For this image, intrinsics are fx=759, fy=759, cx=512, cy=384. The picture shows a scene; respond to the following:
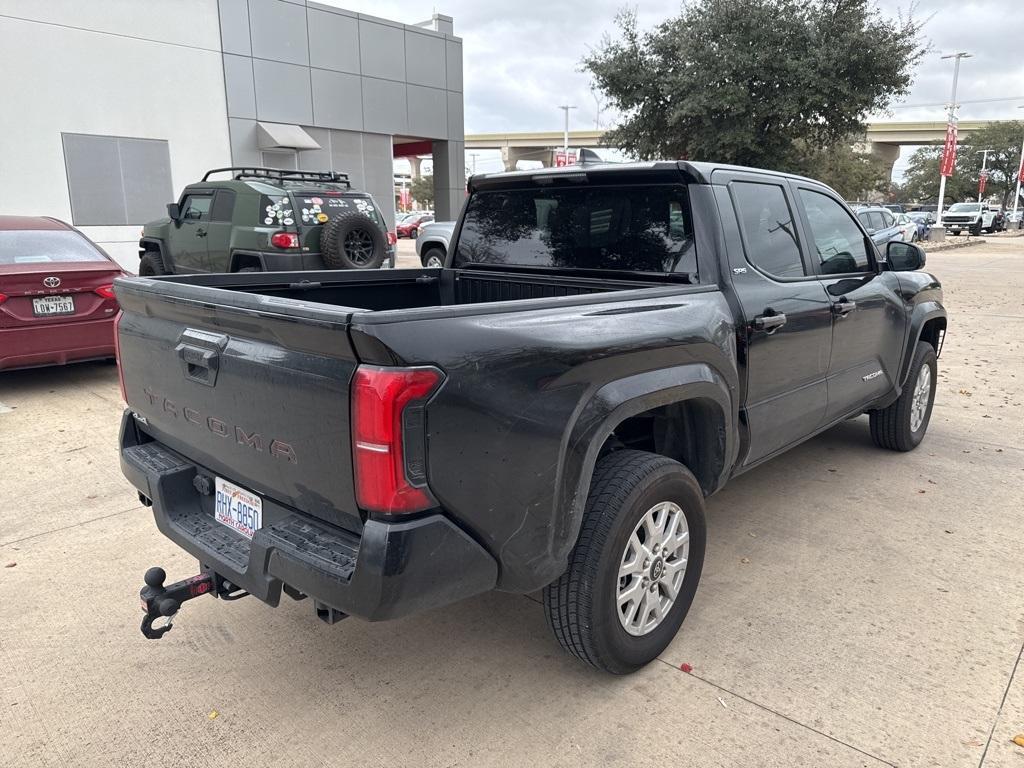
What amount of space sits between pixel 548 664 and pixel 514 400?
1276 millimetres

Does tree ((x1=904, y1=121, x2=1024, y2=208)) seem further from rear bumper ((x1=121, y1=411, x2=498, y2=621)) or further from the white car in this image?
rear bumper ((x1=121, y1=411, x2=498, y2=621))

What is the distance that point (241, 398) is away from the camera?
2.38 metres

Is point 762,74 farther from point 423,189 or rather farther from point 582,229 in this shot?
point 423,189

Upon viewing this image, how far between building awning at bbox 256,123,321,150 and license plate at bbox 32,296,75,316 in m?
12.4

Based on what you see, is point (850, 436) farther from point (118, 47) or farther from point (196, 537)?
point (118, 47)

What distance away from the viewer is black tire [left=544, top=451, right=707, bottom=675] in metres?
2.56

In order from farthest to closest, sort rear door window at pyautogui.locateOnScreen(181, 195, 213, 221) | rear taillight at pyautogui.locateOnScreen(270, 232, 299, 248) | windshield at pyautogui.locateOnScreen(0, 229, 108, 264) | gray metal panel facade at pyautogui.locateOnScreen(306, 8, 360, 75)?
gray metal panel facade at pyautogui.locateOnScreen(306, 8, 360, 75)
rear door window at pyautogui.locateOnScreen(181, 195, 213, 221)
rear taillight at pyautogui.locateOnScreen(270, 232, 299, 248)
windshield at pyautogui.locateOnScreen(0, 229, 108, 264)

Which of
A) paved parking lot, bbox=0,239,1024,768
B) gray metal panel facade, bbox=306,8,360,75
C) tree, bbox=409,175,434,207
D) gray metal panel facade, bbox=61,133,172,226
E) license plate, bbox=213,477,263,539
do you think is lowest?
paved parking lot, bbox=0,239,1024,768

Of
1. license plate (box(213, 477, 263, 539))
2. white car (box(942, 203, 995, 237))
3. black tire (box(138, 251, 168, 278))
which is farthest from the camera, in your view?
white car (box(942, 203, 995, 237))

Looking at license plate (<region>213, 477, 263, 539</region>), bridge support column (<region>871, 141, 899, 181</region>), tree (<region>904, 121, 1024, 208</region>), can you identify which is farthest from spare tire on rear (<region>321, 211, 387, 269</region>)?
bridge support column (<region>871, 141, 899, 181</region>)

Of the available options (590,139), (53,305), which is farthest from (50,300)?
(590,139)

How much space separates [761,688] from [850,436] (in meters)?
3.47

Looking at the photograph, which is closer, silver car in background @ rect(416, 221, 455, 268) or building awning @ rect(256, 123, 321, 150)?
silver car in background @ rect(416, 221, 455, 268)

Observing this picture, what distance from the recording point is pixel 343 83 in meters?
19.7
